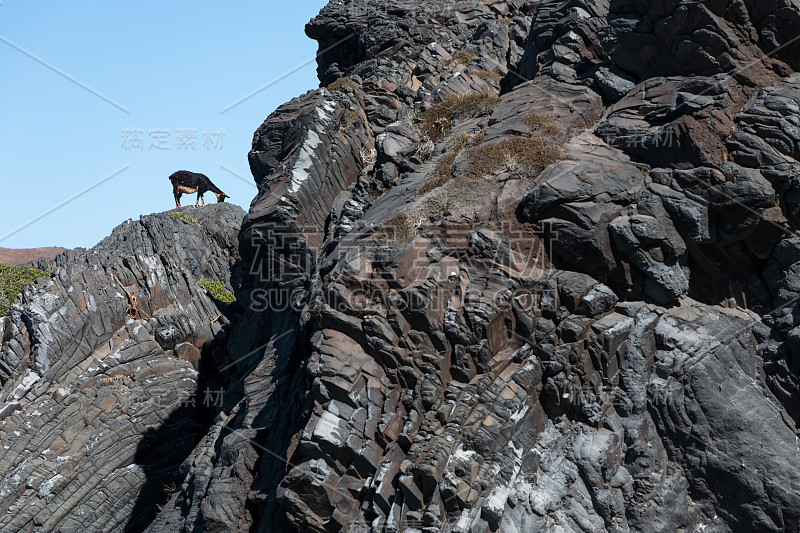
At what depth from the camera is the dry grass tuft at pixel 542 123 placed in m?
21.4

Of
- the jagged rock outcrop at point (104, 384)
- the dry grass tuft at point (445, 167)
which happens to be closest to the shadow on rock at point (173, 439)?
the jagged rock outcrop at point (104, 384)

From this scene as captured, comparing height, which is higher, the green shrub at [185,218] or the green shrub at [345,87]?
the green shrub at [345,87]

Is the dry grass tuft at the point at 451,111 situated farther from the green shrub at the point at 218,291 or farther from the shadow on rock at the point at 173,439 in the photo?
the green shrub at the point at 218,291

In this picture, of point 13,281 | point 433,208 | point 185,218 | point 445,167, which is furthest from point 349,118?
point 13,281

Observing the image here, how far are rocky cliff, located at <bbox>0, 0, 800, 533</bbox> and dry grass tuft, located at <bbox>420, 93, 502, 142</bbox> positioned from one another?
0.11 meters

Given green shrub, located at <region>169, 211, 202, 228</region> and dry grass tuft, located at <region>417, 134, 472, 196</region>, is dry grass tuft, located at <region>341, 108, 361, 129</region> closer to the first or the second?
dry grass tuft, located at <region>417, 134, 472, 196</region>

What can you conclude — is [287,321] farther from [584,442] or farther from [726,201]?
[726,201]

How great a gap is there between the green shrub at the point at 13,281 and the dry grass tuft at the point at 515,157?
20660 mm

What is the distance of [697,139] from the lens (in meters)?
18.8

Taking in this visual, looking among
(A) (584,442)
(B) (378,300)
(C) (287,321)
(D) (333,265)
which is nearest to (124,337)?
(C) (287,321)

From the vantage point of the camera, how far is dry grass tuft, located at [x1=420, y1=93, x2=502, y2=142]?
25.0m

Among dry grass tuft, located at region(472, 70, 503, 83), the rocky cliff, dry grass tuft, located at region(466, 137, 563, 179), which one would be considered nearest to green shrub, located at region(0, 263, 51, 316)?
the rocky cliff

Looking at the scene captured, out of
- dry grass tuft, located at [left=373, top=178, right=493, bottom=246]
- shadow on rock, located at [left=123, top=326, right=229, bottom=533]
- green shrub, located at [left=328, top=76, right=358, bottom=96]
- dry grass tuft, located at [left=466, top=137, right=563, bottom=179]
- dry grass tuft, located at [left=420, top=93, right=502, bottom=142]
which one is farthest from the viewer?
green shrub, located at [left=328, top=76, right=358, bottom=96]

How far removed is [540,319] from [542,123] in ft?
22.9
